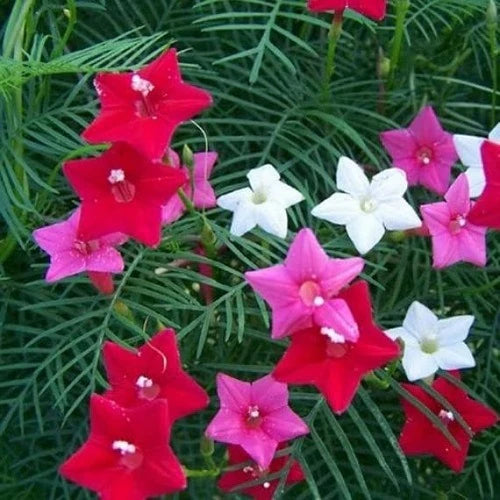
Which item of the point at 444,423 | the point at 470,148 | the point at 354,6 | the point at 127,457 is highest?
the point at 354,6

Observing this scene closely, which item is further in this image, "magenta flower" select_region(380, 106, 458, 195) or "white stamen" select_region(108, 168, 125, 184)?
"magenta flower" select_region(380, 106, 458, 195)

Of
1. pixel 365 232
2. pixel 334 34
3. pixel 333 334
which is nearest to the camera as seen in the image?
pixel 333 334

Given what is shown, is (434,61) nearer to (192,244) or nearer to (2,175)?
(192,244)

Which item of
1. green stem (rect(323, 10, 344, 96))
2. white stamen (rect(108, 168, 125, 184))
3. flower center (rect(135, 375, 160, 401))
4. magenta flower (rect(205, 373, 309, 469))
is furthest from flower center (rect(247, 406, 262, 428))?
green stem (rect(323, 10, 344, 96))

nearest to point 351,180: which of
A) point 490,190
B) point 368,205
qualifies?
point 368,205

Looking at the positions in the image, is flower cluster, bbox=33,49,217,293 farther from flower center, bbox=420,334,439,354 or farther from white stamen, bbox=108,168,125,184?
flower center, bbox=420,334,439,354

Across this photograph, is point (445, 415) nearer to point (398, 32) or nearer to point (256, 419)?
point (256, 419)
